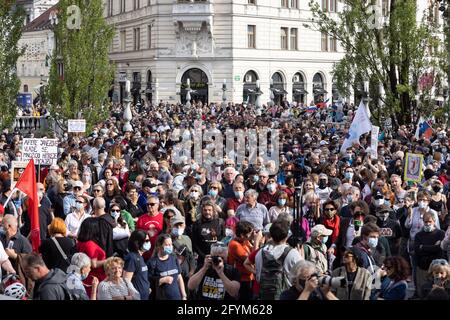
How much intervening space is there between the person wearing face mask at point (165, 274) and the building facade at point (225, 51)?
5378 centimetres

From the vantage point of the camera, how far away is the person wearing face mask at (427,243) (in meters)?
12.4

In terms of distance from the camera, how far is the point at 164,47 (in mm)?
66688

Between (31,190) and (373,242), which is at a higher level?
(31,190)

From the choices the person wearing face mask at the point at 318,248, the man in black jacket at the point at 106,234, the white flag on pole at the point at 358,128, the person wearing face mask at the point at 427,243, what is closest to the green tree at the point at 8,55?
the white flag on pole at the point at 358,128

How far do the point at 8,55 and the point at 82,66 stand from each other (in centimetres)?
672

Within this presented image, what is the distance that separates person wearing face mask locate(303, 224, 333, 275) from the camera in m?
11.1

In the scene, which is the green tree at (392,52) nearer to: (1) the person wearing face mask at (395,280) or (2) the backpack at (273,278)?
(2) the backpack at (273,278)

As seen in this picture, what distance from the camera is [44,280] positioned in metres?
9.17

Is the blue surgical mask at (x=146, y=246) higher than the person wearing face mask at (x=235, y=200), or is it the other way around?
the person wearing face mask at (x=235, y=200)

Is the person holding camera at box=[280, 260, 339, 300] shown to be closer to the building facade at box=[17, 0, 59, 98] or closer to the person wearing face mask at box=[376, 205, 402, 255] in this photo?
the person wearing face mask at box=[376, 205, 402, 255]

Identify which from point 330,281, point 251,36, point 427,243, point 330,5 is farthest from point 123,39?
point 330,281

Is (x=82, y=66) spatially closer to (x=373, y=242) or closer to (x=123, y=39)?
(x=373, y=242)
